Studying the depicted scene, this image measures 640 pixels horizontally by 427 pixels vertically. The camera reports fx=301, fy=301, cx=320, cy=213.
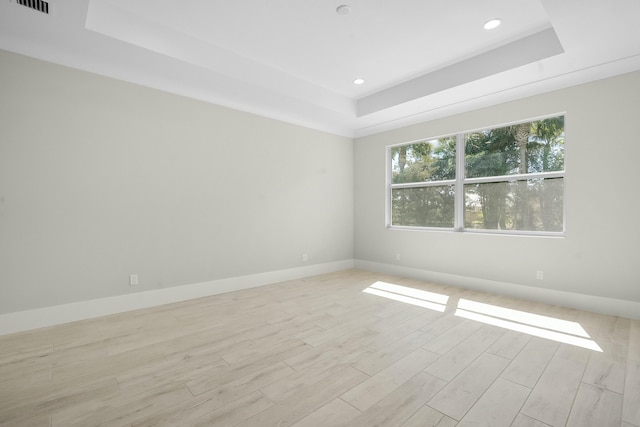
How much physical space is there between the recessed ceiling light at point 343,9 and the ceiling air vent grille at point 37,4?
7.75 feet

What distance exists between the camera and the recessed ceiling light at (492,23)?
290 centimetres

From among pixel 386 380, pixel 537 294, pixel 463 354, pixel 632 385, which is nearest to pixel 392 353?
pixel 386 380

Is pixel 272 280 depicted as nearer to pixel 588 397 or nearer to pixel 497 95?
pixel 588 397

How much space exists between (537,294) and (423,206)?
1.98 metres

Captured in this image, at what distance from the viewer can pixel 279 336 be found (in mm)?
2740

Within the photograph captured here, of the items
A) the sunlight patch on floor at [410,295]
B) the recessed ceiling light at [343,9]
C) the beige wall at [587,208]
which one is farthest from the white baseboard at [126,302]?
the recessed ceiling light at [343,9]

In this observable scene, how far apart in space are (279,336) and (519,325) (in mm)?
2367

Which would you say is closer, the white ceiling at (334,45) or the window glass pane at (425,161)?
the white ceiling at (334,45)

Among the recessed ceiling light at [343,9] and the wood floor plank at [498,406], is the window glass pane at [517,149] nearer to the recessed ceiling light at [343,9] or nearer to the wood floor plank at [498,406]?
the recessed ceiling light at [343,9]

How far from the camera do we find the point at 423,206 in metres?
5.07

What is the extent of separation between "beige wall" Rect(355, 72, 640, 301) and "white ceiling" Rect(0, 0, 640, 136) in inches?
9.4

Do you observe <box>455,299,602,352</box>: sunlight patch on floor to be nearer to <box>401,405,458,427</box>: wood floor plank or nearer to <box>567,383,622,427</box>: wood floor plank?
<box>567,383,622,427</box>: wood floor plank

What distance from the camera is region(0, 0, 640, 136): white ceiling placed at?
2643mm

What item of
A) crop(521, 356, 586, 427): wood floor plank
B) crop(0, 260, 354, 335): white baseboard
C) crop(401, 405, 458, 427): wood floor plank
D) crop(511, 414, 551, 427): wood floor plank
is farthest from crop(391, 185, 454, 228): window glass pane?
crop(401, 405, 458, 427): wood floor plank
